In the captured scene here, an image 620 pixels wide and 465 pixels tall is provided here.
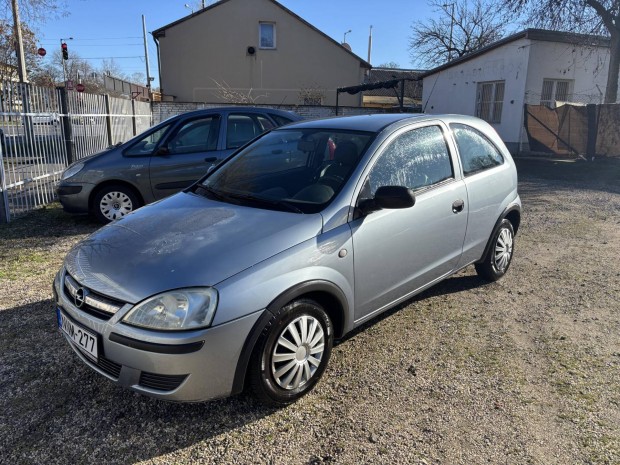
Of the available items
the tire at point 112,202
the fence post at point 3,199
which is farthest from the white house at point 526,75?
the fence post at point 3,199

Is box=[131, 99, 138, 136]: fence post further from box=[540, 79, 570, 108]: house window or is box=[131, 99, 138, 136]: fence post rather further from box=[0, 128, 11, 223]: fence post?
box=[540, 79, 570, 108]: house window

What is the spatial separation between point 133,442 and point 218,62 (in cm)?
2713

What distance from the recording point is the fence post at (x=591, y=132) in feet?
48.1

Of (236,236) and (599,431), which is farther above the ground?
(236,236)

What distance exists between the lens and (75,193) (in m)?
6.42

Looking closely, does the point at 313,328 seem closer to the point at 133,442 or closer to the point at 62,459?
the point at 133,442

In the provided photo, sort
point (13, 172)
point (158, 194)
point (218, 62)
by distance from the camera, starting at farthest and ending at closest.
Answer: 1. point (218, 62)
2. point (13, 172)
3. point (158, 194)

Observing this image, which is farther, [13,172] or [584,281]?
[13,172]

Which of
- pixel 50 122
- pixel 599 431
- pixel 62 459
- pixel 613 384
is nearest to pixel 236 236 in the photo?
pixel 62 459

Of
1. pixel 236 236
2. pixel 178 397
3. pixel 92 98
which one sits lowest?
pixel 178 397

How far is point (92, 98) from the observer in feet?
33.1

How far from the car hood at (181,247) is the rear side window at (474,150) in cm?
189

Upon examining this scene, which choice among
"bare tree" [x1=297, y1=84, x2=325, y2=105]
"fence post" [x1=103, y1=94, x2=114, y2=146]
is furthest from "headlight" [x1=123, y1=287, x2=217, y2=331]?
"bare tree" [x1=297, y1=84, x2=325, y2=105]

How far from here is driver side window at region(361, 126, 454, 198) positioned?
10.6 feet
